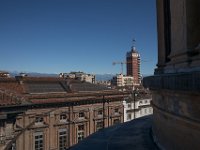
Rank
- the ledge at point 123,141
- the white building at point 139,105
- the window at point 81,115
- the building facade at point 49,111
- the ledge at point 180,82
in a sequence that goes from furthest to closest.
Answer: the white building at point 139,105 < the window at point 81,115 < the building facade at point 49,111 < the ledge at point 123,141 < the ledge at point 180,82

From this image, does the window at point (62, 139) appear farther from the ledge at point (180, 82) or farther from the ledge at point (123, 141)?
the ledge at point (180, 82)

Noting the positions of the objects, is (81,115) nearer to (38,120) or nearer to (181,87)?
(38,120)

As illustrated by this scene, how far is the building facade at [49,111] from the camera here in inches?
1469

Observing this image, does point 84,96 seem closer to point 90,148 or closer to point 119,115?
point 119,115

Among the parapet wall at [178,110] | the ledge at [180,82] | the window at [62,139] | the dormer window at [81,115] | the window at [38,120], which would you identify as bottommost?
the window at [62,139]

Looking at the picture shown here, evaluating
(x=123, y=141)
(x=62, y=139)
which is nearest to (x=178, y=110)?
(x=123, y=141)

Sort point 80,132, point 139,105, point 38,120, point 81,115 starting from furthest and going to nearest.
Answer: point 139,105
point 81,115
point 80,132
point 38,120

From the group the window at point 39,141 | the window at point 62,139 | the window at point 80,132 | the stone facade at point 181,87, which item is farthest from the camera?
the window at point 80,132

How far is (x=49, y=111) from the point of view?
42469mm

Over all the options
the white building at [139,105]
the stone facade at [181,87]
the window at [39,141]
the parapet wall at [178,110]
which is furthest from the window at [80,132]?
the parapet wall at [178,110]

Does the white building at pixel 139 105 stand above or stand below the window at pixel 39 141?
above

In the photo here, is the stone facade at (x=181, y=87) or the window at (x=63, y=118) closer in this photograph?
the stone facade at (x=181, y=87)

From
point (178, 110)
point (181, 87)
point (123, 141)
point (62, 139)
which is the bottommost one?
point (62, 139)

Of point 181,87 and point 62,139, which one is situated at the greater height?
point 181,87
